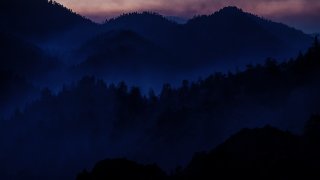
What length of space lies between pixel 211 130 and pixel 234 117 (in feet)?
21.8

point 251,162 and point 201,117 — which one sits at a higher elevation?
point 251,162

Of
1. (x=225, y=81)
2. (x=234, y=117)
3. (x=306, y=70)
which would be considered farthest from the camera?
(x=225, y=81)

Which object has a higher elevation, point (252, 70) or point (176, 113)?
point (252, 70)

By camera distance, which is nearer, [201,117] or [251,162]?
[251,162]

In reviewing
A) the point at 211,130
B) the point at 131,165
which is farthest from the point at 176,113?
the point at 131,165

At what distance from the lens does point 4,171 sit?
179750 millimetres

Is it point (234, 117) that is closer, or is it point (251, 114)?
point (251, 114)

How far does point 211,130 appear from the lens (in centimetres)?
13225

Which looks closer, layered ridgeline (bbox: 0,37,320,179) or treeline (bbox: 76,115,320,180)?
treeline (bbox: 76,115,320,180)

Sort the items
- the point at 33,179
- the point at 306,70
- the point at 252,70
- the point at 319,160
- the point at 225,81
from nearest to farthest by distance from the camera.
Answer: the point at 319,160, the point at 306,70, the point at 252,70, the point at 225,81, the point at 33,179

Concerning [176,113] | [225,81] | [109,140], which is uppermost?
[225,81]

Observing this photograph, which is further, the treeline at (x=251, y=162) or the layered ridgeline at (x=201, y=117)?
the layered ridgeline at (x=201, y=117)

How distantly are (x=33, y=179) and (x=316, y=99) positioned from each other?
346 feet

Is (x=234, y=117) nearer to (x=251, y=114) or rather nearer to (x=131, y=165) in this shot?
(x=251, y=114)
